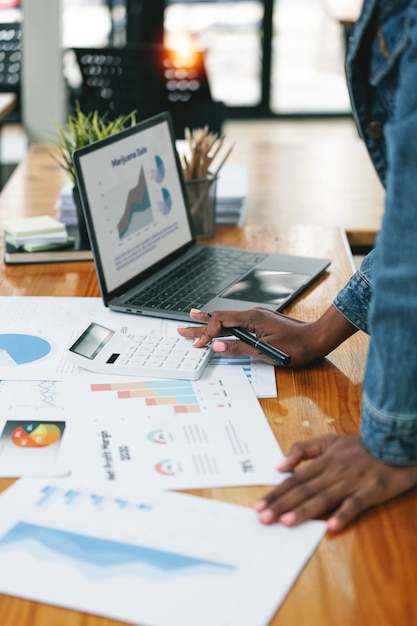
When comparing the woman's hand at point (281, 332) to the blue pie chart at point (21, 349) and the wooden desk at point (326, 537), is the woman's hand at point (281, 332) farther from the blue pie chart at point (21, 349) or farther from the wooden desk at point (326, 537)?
the blue pie chart at point (21, 349)

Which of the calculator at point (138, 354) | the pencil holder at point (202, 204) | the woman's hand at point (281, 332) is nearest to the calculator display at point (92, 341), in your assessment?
the calculator at point (138, 354)

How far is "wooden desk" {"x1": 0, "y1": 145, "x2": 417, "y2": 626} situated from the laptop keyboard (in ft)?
0.38

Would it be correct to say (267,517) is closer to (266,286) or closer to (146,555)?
(146,555)

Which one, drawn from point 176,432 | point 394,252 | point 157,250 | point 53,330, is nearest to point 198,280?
point 157,250

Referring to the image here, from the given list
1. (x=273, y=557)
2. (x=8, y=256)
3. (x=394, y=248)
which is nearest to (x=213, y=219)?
(x=8, y=256)

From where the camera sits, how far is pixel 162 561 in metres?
0.73

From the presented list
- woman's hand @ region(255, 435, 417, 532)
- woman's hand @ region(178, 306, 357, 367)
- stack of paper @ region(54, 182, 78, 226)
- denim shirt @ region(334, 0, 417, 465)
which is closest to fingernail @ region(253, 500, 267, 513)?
woman's hand @ region(255, 435, 417, 532)

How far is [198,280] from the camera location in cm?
146

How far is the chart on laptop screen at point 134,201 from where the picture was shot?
132cm

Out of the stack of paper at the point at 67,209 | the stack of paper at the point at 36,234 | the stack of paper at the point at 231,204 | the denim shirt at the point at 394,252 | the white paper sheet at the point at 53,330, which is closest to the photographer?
the denim shirt at the point at 394,252

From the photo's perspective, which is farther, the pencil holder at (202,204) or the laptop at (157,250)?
the pencil holder at (202,204)

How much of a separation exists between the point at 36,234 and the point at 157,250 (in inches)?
11.3

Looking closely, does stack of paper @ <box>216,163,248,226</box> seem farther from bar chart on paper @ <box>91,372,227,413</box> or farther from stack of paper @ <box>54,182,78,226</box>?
bar chart on paper @ <box>91,372,227,413</box>

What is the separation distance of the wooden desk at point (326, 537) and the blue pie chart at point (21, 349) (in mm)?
225
